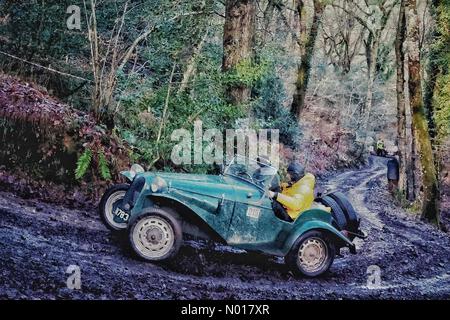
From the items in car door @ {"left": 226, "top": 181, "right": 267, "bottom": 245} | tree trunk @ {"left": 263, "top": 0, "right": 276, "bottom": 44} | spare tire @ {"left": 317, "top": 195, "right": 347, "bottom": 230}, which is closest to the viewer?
car door @ {"left": 226, "top": 181, "right": 267, "bottom": 245}

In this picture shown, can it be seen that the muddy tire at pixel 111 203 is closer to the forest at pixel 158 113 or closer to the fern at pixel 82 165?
the forest at pixel 158 113

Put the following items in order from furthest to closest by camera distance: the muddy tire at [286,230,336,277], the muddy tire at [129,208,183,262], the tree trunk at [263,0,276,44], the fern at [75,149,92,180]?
1. the tree trunk at [263,0,276,44]
2. the fern at [75,149,92,180]
3. the muddy tire at [286,230,336,277]
4. the muddy tire at [129,208,183,262]

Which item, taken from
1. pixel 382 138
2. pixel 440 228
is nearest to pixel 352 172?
pixel 440 228

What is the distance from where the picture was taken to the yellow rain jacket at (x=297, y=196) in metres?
5.12

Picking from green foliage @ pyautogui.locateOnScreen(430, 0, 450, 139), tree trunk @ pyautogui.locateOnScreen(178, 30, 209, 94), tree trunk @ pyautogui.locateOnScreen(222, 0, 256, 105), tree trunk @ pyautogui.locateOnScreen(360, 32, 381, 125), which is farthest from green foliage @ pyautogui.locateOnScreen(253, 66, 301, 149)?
tree trunk @ pyautogui.locateOnScreen(360, 32, 381, 125)

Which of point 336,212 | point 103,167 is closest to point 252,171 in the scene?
point 336,212

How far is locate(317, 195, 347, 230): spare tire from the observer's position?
17.9ft

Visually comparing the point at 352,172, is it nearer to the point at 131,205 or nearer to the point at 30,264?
the point at 131,205

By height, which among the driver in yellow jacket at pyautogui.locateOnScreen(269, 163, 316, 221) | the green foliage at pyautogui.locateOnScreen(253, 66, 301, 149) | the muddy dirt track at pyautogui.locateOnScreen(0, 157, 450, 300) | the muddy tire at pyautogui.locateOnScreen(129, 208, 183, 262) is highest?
the green foliage at pyautogui.locateOnScreen(253, 66, 301, 149)

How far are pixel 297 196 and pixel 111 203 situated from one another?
2.05 meters

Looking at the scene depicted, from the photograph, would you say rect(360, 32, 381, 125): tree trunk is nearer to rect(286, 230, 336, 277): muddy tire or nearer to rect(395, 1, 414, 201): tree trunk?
rect(395, 1, 414, 201): tree trunk

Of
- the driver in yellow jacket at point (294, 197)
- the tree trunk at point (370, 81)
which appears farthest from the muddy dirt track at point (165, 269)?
the tree trunk at point (370, 81)

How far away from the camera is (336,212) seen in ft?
18.0

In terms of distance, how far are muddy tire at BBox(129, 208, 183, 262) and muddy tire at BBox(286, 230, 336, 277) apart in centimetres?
126
